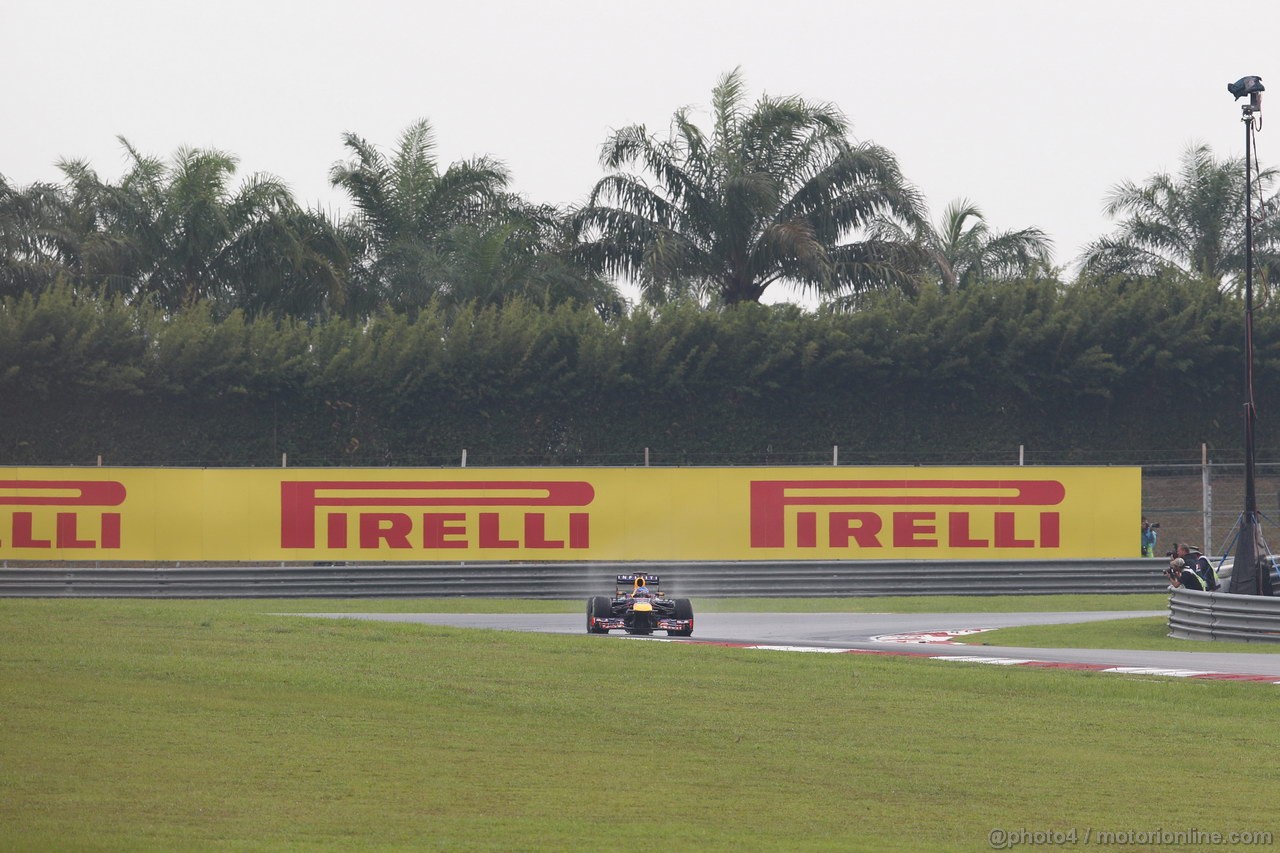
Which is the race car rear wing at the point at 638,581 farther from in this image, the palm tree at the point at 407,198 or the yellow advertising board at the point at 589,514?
the palm tree at the point at 407,198

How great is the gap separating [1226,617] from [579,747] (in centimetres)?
1199

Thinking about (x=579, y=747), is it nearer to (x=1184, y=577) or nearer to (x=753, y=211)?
(x=1184, y=577)

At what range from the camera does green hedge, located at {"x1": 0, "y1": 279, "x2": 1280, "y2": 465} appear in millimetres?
35094

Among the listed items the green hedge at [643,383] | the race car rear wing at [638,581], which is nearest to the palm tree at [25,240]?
the green hedge at [643,383]

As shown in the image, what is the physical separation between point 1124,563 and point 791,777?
1981cm

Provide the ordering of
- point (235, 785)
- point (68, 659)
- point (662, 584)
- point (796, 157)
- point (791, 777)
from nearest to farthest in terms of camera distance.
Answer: point (235, 785) < point (791, 777) < point (68, 659) < point (662, 584) < point (796, 157)

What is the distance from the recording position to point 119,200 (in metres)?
45.2

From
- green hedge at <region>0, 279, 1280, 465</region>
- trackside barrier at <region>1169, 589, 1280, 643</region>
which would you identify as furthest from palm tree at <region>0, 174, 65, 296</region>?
trackside barrier at <region>1169, 589, 1280, 643</region>

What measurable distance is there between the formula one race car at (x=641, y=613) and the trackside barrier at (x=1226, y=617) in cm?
670

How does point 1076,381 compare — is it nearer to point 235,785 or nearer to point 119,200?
point 119,200

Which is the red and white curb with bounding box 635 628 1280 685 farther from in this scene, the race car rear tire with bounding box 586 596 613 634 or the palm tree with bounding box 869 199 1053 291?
the palm tree with bounding box 869 199 1053 291

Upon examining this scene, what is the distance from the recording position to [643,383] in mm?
36344

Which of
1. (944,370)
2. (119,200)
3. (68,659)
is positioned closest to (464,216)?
(119,200)

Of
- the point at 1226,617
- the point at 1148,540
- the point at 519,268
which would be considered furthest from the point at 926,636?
the point at 519,268
